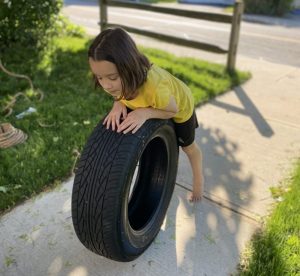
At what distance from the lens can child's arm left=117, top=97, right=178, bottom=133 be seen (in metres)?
2.25

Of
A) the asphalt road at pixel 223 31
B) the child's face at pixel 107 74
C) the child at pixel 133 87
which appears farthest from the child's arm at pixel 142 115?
the asphalt road at pixel 223 31

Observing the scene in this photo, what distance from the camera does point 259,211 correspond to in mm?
3105

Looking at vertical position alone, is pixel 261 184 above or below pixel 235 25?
below

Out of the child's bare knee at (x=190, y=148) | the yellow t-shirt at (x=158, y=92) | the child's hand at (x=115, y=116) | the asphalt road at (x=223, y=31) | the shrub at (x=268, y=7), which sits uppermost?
the yellow t-shirt at (x=158, y=92)

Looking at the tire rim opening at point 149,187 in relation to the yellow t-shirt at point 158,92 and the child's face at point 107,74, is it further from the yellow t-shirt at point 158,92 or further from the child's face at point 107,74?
the child's face at point 107,74

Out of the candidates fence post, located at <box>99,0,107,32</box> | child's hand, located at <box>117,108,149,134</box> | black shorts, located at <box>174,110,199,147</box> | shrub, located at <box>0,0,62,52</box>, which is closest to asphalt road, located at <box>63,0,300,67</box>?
fence post, located at <box>99,0,107,32</box>

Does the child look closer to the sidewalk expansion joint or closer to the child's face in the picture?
the child's face

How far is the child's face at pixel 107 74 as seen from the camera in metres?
2.00

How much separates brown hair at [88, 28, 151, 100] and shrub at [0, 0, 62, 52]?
5.39 metres

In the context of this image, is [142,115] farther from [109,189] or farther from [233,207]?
[233,207]

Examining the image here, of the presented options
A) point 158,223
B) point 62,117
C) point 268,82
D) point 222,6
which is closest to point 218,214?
point 158,223

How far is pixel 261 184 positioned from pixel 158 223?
4.00 feet

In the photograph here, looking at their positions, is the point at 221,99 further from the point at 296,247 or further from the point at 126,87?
the point at 126,87

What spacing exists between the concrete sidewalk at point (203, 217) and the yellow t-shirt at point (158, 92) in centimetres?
96
